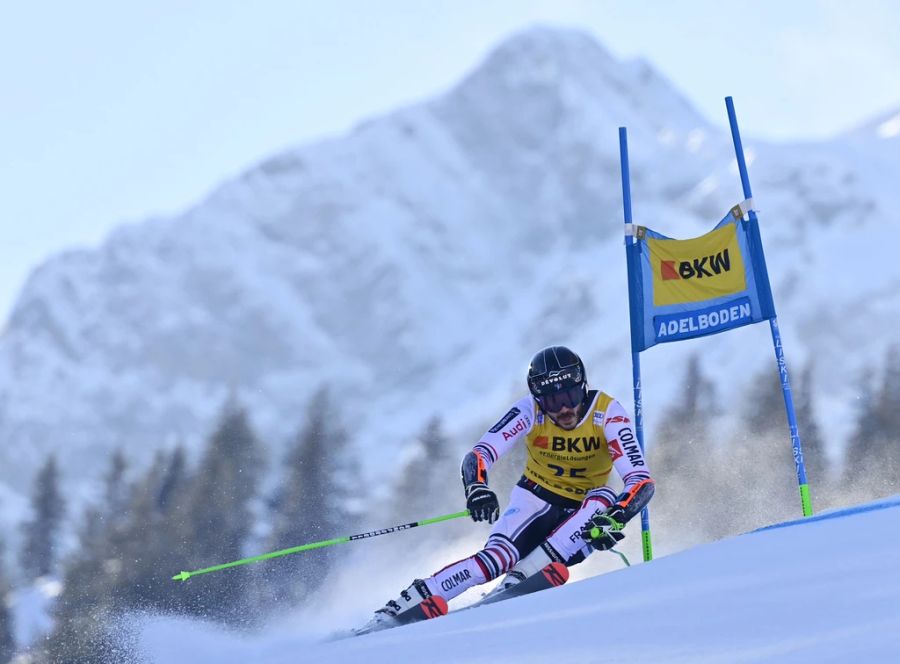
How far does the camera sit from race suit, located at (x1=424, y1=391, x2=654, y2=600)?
7.85 m

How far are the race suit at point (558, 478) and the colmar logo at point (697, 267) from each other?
69.8 inches

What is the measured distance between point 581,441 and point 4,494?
645 ft

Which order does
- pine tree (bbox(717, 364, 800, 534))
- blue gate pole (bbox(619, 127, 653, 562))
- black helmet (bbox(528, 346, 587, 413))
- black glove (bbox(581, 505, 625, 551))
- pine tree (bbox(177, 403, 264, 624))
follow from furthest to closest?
pine tree (bbox(177, 403, 264, 624)) < pine tree (bbox(717, 364, 800, 534)) < blue gate pole (bbox(619, 127, 653, 562)) < black helmet (bbox(528, 346, 587, 413)) < black glove (bbox(581, 505, 625, 551))

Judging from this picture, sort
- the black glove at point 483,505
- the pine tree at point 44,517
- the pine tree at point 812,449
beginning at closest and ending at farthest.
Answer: the black glove at point 483,505, the pine tree at point 812,449, the pine tree at point 44,517

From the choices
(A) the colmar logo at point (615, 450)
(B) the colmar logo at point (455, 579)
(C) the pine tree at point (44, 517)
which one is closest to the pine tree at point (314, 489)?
(C) the pine tree at point (44, 517)

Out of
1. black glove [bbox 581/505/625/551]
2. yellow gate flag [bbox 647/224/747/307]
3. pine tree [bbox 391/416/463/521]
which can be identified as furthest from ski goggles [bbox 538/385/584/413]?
pine tree [bbox 391/416/463/521]

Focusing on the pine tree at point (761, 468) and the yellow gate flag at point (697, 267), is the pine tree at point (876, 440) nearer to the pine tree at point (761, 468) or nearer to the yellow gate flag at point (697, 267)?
the pine tree at point (761, 468)

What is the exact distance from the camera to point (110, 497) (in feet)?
123

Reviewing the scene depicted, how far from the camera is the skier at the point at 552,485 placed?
7504 mm

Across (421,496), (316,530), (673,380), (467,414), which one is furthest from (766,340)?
(316,530)

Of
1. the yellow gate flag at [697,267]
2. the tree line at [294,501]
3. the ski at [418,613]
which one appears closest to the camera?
the ski at [418,613]

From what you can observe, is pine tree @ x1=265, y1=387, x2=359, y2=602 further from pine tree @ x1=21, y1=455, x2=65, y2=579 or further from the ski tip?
the ski tip

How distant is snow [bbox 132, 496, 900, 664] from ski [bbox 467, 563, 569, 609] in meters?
1.15

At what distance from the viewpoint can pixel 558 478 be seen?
844 centimetres
